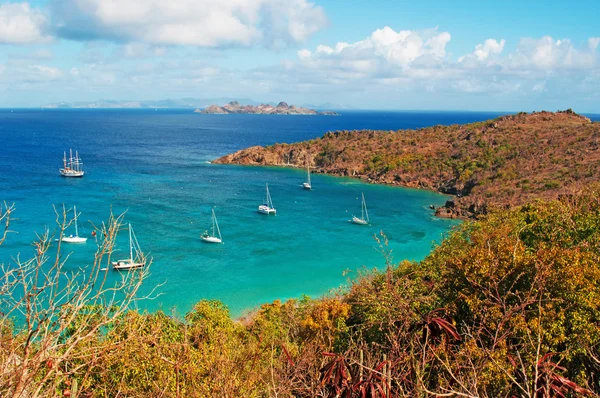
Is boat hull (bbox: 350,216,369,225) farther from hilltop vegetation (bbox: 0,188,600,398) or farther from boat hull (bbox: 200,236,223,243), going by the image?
hilltop vegetation (bbox: 0,188,600,398)

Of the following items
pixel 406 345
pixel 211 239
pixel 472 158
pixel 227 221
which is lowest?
pixel 227 221

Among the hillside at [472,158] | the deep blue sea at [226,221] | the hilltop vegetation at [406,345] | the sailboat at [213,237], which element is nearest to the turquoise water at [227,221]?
the deep blue sea at [226,221]

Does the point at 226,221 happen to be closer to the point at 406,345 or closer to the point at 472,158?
the point at 406,345

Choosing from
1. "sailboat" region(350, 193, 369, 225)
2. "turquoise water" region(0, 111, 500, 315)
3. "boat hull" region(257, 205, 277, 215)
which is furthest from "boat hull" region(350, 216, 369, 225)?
"boat hull" region(257, 205, 277, 215)

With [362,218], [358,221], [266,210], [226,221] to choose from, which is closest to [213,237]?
[226,221]

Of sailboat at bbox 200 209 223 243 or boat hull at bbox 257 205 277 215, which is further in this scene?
boat hull at bbox 257 205 277 215

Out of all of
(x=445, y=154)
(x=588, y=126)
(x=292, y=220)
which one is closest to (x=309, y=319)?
(x=292, y=220)
